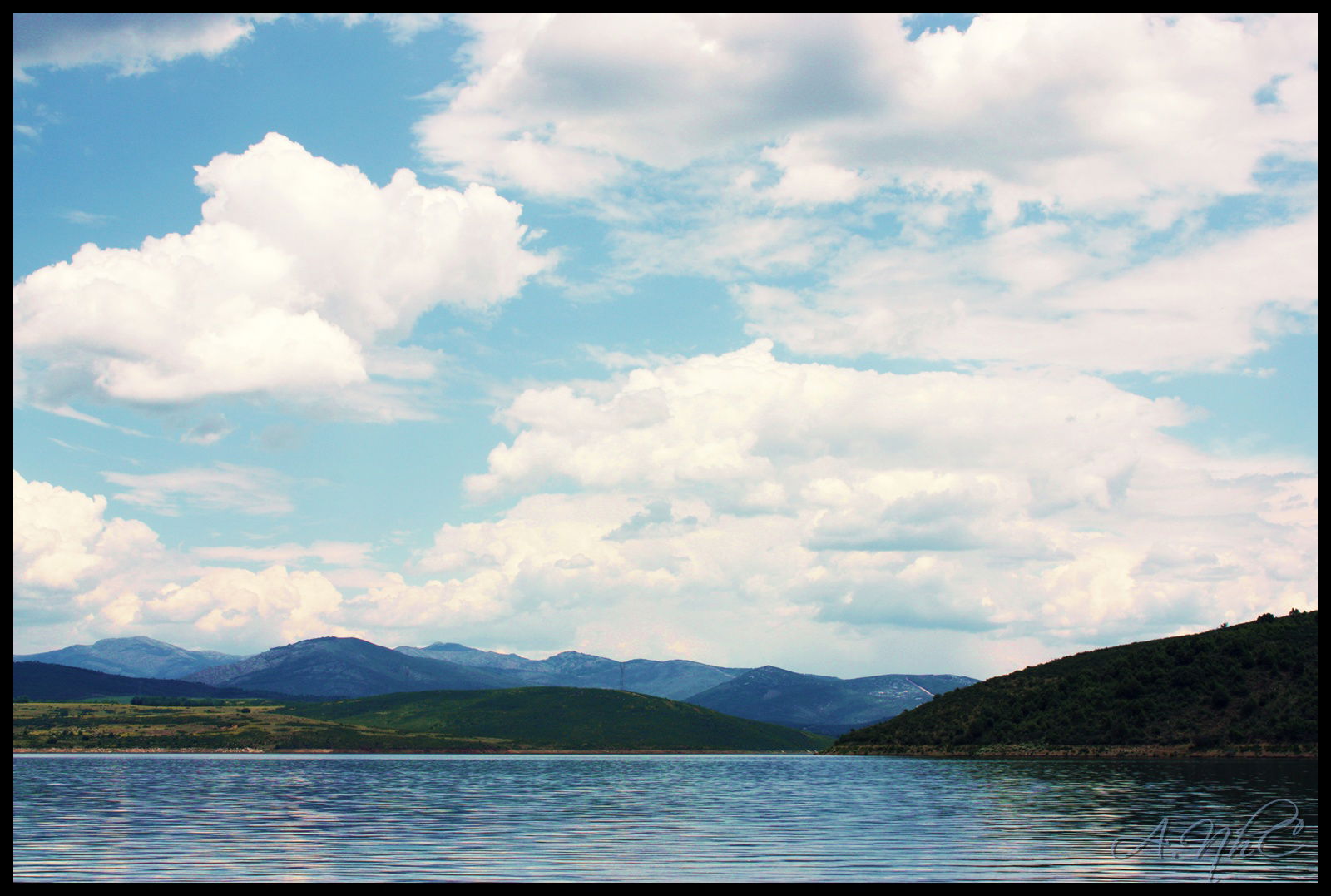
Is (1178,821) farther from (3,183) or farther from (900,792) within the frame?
(3,183)

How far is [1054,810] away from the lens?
87938mm

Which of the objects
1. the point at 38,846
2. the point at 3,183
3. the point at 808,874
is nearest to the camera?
the point at 3,183

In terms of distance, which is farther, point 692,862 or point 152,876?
point 692,862

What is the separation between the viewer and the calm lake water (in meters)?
52.8

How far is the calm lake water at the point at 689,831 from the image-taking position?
5284 cm

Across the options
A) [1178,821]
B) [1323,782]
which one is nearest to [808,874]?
[1323,782]

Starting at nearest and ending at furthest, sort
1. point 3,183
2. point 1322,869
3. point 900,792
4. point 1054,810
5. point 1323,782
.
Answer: point 3,183 → point 1322,869 → point 1323,782 → point 1054,810 → point 900,792

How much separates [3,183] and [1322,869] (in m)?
40.1

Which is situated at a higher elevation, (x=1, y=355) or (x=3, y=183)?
(x=3, y=183)

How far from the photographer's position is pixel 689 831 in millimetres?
75000
